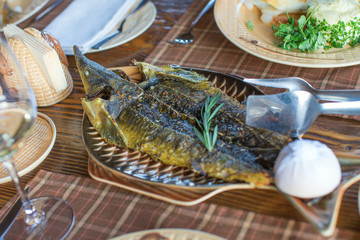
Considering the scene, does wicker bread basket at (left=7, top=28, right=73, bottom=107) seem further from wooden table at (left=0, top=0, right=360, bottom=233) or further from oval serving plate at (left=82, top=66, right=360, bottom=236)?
oval serving plate at (left=82, top=66, right=360, bottom=236)

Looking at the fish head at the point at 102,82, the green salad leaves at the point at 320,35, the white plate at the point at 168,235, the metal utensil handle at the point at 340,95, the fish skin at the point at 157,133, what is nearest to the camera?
the white plate at the point at 168,235

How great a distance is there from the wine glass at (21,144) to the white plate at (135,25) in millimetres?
855

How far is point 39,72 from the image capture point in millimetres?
1442

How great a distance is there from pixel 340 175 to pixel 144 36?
1.40m

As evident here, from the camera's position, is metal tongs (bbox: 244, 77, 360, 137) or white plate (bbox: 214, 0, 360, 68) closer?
metal tongs (bbox: 244, 77, 360, 137)

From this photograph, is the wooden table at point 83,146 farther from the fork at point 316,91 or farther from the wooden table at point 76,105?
the fork at point 316,91

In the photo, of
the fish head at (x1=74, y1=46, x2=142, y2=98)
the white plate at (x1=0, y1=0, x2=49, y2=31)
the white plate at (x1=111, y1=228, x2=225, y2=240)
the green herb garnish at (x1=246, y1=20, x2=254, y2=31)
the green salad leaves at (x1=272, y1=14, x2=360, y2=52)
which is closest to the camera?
the white plate at (x1=111, y1=228, x2=225, y2=240)

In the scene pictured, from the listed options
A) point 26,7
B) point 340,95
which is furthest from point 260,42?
point 26,7

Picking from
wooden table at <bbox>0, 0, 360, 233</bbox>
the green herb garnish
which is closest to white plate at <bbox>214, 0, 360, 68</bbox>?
the green herb garnish

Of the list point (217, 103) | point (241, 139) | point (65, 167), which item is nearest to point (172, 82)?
point (217, 103)

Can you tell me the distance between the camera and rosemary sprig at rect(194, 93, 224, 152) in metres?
1.03

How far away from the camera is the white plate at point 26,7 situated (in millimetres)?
2226

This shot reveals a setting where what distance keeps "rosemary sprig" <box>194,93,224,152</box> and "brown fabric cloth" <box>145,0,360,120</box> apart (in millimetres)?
388

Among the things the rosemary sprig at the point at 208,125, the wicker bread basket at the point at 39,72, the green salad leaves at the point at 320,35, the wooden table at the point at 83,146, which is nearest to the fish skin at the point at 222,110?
the rosemary sprig at the point at 208,125
